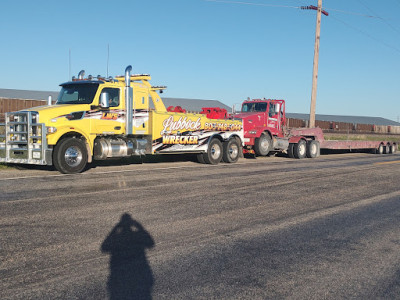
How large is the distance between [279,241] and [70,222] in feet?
9.85

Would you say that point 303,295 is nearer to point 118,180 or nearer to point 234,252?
point 234,252

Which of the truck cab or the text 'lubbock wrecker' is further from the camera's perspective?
the truck cab

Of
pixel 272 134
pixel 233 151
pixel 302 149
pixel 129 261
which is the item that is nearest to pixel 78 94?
pixel 233 151

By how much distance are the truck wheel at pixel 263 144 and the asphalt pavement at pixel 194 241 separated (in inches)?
376

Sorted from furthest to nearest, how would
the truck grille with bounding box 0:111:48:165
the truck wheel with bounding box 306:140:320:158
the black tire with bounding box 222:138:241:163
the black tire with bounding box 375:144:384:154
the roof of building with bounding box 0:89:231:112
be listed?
1. the roof of building with bounding box 0:89:231:112
2. the black tire with bounding box 375:144:384:154
3. the truck wheel with bounding box 306:140:320:158
4. the black tire with bounding box 222:138:241:163
5. the truck grille with bounding box 0:111:48:165

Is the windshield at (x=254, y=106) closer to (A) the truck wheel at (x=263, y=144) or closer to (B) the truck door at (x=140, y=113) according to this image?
(A) the truck wheel at (x=263, y=144)

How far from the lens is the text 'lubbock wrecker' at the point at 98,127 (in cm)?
1161

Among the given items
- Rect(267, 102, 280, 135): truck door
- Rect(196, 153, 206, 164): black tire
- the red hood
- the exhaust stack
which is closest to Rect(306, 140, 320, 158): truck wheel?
Rect(267, 102, 280, 135): truck door

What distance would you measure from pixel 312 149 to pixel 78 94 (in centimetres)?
1433

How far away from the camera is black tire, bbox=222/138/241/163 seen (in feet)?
56.8

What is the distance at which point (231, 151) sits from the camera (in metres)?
17.6

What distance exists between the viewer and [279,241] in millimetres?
5551

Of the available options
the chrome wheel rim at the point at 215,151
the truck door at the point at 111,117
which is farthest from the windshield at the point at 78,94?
the chrome wheel rim at the point at 215,151

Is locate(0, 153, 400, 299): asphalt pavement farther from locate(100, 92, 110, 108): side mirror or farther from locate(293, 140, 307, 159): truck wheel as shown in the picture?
locate(293, 140, 307, 159): truck wheel
